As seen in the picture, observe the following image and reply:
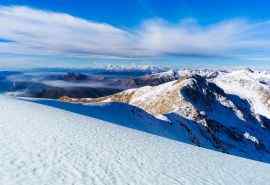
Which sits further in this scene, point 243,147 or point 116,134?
point 243,147

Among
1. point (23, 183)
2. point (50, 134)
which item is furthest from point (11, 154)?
point (50, 134)

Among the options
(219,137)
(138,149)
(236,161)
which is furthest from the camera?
(219,137)

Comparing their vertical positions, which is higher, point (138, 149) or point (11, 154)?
point (11, 154)

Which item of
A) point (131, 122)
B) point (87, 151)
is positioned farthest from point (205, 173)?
point (131, 122)

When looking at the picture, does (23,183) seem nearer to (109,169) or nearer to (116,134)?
(109,169)

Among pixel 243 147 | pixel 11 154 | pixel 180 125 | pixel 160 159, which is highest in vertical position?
pixel 11 154

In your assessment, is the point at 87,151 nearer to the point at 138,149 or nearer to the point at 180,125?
the point at 138,149

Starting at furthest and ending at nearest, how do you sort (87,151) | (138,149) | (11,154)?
(138,149) → (87,151) → (11,154)
